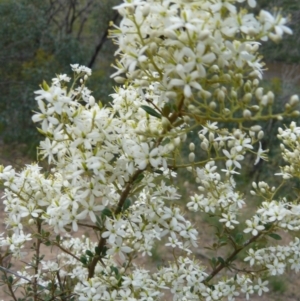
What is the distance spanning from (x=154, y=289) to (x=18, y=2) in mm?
5745

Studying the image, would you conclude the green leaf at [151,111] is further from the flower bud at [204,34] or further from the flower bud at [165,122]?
the flower bud at [204,34]

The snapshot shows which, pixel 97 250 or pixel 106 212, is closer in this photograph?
pixel 106 212

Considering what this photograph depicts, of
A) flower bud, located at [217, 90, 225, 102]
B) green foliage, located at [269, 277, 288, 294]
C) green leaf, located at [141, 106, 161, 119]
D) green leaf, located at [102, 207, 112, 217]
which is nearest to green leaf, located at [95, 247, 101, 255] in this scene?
green leaf, located at [102, 207, 112, 217]

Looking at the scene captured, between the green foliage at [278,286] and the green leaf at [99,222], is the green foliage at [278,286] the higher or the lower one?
the lower one

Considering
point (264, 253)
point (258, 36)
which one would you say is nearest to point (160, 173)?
point (258, 36)

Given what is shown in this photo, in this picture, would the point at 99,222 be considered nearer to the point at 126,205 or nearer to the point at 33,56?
the point at 126,205

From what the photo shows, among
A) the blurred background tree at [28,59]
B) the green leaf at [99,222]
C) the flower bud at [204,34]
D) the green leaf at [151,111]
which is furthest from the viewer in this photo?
the blurred background tree at [28,59]

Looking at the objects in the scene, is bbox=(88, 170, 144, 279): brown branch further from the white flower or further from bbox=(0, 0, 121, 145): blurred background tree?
bbox=(0, 0, 121, 145): blurred background tree

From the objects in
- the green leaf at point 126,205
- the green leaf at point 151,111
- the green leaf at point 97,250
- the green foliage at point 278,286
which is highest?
the green leaf at point 151,111

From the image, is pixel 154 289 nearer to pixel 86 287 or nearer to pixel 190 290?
pixel 190 290

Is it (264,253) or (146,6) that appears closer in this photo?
(146,6)

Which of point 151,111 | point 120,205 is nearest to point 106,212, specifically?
point 120,205

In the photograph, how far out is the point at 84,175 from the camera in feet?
4.16

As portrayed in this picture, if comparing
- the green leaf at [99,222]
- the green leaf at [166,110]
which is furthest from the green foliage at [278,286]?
the green leaf at [166,110]
